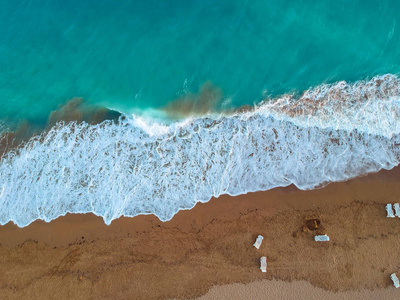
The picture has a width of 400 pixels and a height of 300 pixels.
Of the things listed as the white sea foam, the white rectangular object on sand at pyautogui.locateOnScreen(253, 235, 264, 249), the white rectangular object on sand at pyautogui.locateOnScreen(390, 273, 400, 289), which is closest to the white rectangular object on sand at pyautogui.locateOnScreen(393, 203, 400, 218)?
the white sea foam

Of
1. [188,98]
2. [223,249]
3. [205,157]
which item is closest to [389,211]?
[223,249]

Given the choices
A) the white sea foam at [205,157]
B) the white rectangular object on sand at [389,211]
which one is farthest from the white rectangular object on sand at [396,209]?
the white sea foam at [205,157]

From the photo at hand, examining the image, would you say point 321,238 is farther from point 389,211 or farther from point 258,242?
point 389,211

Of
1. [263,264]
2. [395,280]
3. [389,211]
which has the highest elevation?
[389,211]

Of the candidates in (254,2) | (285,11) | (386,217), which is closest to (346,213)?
(386,217)

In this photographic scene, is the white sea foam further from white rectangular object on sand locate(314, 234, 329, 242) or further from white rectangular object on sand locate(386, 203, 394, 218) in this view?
white rectangular object on sand locate(314, 234, 329, 242)

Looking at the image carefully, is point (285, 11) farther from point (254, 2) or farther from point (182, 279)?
point (182, 279)

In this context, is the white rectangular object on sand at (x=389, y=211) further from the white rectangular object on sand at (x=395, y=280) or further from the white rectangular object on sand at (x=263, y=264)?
the white rectangular object on sand at (x=263, y=264)
